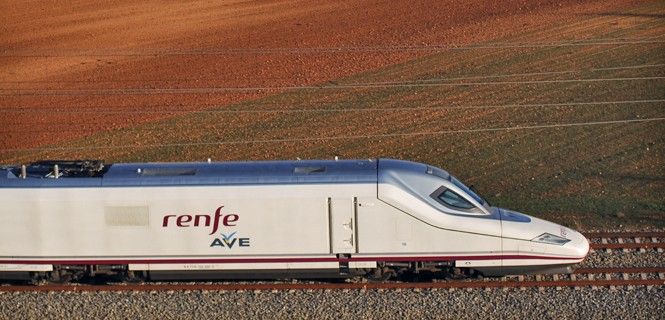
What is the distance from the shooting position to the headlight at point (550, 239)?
1995cm

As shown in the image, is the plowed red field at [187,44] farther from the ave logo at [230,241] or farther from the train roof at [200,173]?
the ave logo at [230,241]

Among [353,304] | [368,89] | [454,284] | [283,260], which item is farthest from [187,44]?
[353,304]

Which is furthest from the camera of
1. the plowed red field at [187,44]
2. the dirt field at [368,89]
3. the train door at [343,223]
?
the plowed red field at [187,44]

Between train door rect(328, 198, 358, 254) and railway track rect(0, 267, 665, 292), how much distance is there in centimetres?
86

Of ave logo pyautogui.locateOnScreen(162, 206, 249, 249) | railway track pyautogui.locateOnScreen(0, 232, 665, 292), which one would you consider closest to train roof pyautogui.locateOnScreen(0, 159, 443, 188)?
ave logo pyautogui.locateOnScreen(162, 206, 249, 249)

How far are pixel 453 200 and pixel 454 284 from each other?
4.79 ft

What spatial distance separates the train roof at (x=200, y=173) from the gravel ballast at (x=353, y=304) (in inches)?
75.9

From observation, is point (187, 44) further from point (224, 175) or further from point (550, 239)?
point (550, 239)

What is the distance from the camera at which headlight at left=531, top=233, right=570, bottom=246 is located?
786 inches

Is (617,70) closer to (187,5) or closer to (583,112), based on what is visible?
(583,112)

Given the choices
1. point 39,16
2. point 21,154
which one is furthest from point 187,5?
point 21,154

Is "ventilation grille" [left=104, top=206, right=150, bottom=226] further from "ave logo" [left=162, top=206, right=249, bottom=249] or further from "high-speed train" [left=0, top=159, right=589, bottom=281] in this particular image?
"ave logo" [left=162, top=206, right=249, bottom=249]

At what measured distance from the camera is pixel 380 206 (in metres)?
19.8

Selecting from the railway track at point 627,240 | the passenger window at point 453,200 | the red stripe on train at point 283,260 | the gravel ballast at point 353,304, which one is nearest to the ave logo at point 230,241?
the red stripe on train at point 283,260
